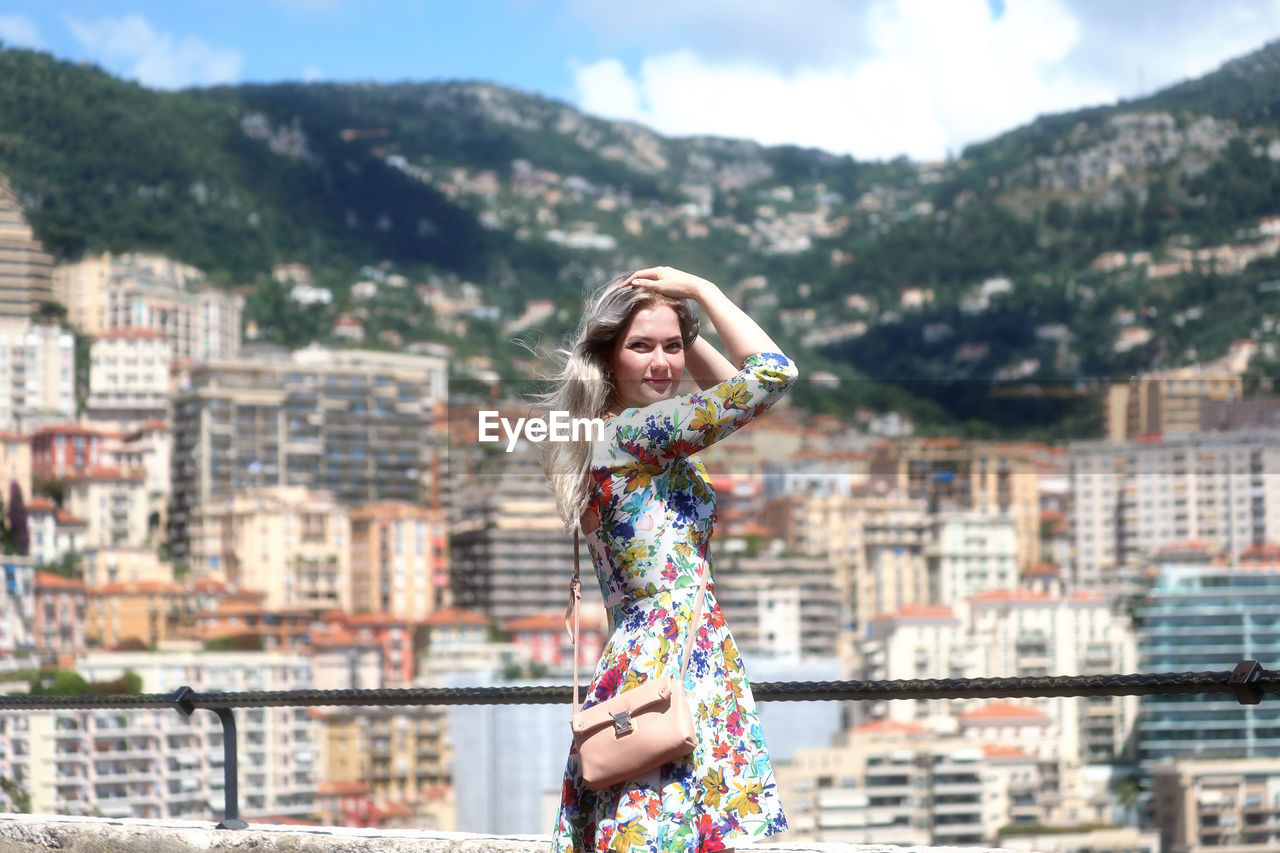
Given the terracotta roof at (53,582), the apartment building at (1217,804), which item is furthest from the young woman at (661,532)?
the terracotta roof at (53,582)

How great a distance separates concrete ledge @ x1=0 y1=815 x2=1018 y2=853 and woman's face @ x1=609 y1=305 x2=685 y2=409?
507 millimetres

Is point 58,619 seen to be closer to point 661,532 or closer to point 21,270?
point 21,270

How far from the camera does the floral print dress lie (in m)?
1.04

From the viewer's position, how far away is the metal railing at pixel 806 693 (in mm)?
1148

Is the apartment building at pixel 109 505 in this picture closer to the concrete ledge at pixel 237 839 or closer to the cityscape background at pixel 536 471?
the cityscape background at pixel 536 471

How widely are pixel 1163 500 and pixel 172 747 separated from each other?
1464 inches

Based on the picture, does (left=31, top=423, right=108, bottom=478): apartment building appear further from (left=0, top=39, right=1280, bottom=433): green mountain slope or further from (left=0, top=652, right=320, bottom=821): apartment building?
(left=0, top=652, right=320, bottom=821): apartment building

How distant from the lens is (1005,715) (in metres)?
47.7

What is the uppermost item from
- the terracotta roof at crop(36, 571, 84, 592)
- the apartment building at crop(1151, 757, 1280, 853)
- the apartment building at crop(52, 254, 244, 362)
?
the apartment building at crop(52, 254, 244, 362)

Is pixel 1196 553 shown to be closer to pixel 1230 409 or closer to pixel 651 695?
pixel 1230 409

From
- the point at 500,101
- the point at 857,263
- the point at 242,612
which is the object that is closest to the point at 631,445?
the point at 242,612

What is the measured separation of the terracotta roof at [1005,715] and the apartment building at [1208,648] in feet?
11.7

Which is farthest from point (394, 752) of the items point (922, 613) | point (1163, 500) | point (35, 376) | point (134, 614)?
point (1163, 500)

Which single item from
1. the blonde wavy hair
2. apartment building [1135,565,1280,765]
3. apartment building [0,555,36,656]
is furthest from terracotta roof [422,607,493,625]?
the blonde wavy hair
